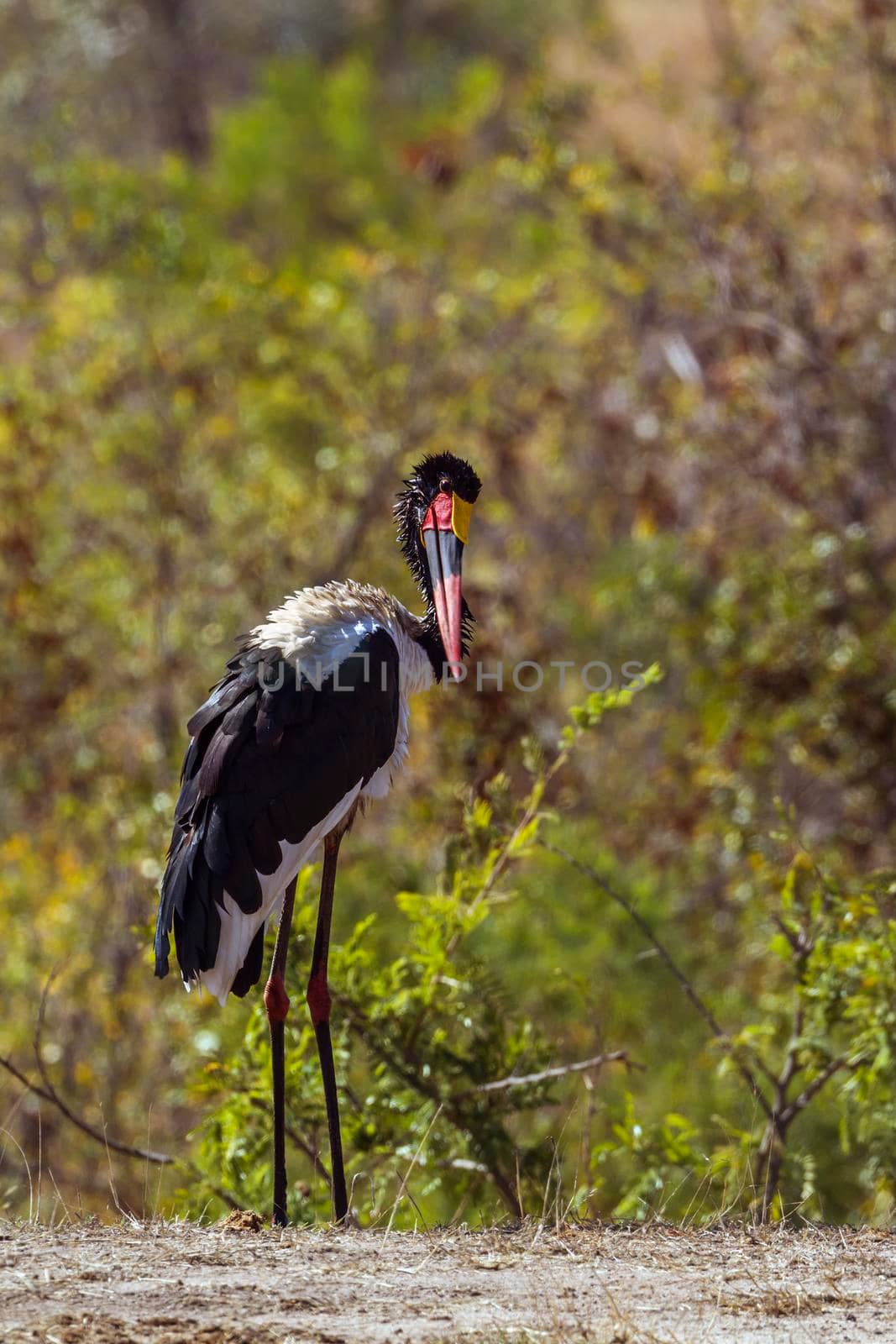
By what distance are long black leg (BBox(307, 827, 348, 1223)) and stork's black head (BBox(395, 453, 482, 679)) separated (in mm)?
803

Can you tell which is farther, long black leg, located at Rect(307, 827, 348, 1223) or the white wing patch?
long black leg, located at Rect(307, 827, 348, 1223)

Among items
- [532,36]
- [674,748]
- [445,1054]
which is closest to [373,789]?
[445,1054]

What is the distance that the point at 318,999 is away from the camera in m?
5.26

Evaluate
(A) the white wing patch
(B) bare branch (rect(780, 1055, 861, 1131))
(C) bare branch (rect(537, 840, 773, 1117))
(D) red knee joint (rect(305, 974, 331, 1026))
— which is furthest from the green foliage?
(B) bare branch (rect(780, 1055, 861, 1131))

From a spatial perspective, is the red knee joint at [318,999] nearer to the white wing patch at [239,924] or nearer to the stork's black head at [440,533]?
the white wing patch at [239,924]

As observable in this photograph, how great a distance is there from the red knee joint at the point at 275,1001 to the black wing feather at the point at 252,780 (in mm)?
246

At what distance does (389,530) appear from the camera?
36.8 ft

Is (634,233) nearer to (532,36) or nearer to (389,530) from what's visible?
(389,530)

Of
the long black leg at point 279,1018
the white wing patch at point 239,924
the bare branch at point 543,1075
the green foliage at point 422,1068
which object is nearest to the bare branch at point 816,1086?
the bare branch at point 543,1075

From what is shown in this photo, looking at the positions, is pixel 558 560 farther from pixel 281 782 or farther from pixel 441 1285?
pixel 441 1285

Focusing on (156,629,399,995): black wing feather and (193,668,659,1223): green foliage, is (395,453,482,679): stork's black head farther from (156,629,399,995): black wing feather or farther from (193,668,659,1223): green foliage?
(193,668,659,1223): green foliage

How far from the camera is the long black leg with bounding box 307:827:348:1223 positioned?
197 inches

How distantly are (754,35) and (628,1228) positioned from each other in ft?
40.9

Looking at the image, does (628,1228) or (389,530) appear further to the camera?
(389,530)
